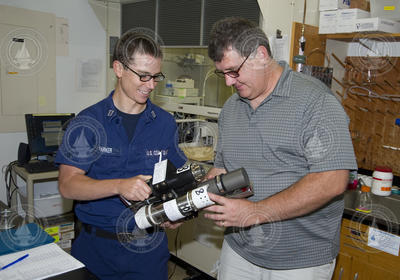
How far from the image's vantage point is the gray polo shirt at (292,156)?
1.20 metres

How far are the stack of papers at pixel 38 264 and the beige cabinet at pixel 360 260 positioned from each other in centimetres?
146

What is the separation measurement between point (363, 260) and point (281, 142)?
1.11 meters

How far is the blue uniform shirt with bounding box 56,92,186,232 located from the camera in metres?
1.44

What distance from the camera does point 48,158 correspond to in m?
3.14

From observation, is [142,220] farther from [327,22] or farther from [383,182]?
[327,22]

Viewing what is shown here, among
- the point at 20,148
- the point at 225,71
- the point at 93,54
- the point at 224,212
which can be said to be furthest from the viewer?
the point at 93,54

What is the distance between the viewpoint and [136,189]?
1.26m

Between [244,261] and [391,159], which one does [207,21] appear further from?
[244,261]

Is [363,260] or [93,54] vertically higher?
[93,54]

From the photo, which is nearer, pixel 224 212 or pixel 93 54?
pixel 224 212

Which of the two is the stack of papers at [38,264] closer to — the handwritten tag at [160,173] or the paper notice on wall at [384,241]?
the handwritten tag at [160,173]

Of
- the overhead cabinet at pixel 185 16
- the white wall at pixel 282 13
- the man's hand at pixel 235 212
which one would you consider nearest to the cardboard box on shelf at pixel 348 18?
the white wall at pixel 282 13

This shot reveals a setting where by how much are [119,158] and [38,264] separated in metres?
0.49

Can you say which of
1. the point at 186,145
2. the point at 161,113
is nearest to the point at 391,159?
the point at 186,145
